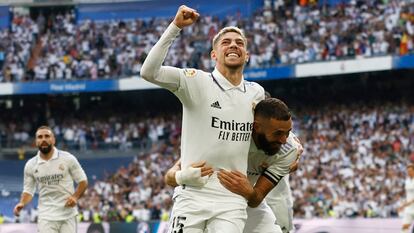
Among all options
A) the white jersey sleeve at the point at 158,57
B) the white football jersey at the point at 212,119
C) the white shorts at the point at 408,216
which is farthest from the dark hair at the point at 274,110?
the white shorts at the point at 408,216

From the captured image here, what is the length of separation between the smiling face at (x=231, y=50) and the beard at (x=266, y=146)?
544 millimetres

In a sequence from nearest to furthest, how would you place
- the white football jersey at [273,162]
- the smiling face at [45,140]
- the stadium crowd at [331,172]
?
the white football jersey at [273,162] < the smiling face at [45,140] < the stadium crowd at [331,172]

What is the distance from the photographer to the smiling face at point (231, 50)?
271 inches

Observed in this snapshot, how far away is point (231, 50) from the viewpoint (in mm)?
6875

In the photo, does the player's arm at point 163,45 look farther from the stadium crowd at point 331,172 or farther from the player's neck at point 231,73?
the stadium crowd at point 331,172

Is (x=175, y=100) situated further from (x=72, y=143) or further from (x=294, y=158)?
(x=294, y=158)

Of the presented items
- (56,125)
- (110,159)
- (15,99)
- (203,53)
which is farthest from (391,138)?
(15,99)

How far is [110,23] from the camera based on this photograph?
129ft

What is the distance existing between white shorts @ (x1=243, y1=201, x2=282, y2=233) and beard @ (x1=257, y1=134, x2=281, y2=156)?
481mm

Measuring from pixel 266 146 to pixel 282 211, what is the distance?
3.05 metres

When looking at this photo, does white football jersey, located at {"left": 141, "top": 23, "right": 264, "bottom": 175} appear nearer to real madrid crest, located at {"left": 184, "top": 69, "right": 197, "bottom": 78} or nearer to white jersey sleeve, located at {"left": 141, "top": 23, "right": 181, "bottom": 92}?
real madrid crest, located at {"left": 184, "top": 69, "right": 197, "bottom": 78}

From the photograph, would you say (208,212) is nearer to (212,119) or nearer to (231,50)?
(212,119)

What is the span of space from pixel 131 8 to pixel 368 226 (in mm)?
25710

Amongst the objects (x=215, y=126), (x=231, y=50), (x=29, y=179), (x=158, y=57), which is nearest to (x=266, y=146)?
(x=215, y=126)
